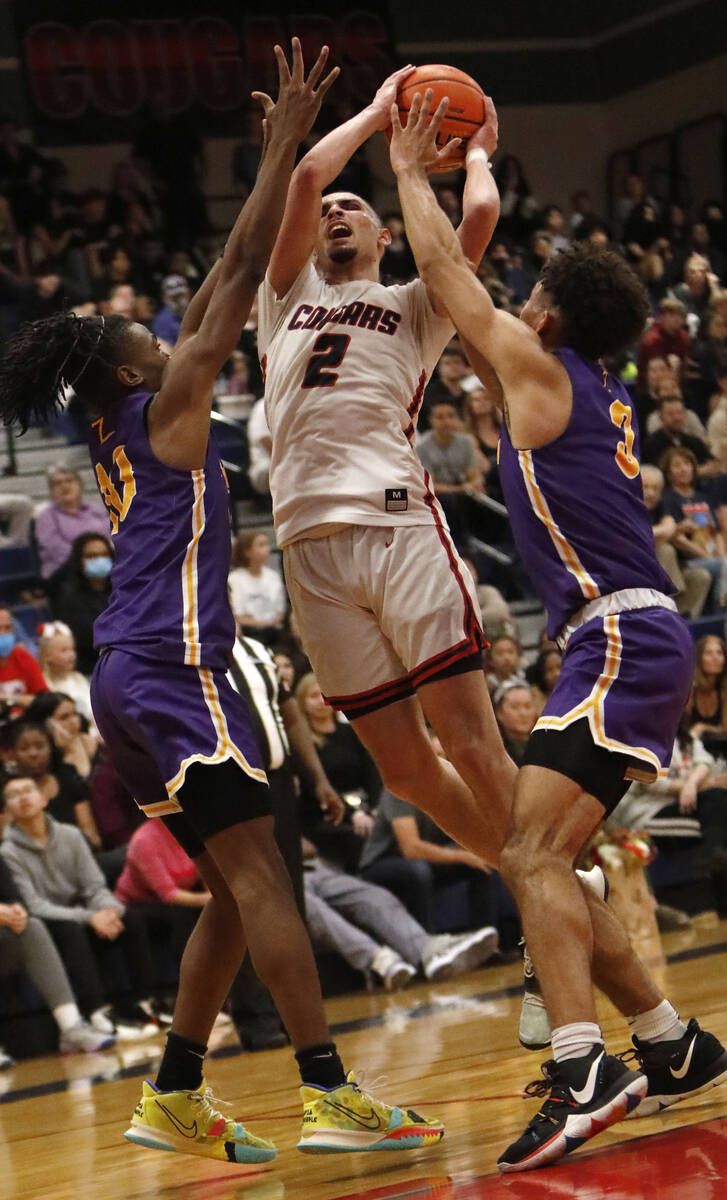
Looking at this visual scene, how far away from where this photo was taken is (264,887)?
437 cm

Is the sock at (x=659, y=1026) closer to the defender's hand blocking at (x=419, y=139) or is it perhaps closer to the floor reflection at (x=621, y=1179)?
the floor reflection at (x=621, y=1179)

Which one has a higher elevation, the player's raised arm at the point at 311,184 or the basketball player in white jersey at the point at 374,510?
the player's raised arm at the point at 311,184

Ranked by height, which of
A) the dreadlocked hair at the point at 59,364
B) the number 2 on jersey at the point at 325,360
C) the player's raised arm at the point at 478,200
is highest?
the player's raised arm at the point at 478,200

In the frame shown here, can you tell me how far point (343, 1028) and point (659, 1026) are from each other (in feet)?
9.84

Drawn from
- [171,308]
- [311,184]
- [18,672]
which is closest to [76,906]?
[18,672]

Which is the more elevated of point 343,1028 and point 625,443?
point 625,443

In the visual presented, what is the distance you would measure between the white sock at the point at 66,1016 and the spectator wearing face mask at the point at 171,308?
249 inches

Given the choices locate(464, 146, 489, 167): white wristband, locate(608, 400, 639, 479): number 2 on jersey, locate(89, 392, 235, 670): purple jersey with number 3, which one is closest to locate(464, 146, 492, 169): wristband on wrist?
locate(464, 146, 489, 167): white wristband

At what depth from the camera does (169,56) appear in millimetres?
18609

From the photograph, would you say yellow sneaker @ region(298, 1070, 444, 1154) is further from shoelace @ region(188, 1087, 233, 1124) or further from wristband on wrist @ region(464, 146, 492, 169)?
wristband on wrist @ region(464, 146, 492, 169)

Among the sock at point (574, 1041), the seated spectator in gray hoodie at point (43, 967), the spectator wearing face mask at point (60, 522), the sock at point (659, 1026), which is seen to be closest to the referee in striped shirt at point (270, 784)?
the seated spectator in gray hoodie at point (43, 967)

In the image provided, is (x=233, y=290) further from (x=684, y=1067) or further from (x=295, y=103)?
(x=684, y=1067)

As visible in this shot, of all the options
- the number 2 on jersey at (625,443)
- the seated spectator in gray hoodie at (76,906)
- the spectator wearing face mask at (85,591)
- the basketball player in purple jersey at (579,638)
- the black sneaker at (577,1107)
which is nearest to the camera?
the black sneaker at (577,1107)

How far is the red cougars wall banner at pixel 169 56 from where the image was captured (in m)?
18.1
